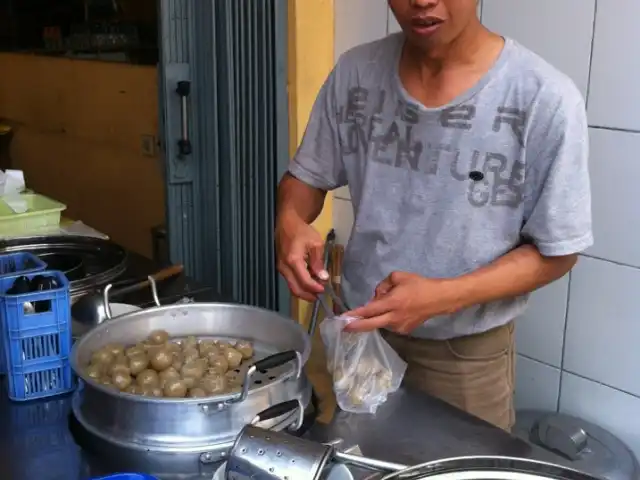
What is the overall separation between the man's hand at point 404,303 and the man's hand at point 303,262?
122 millimetres

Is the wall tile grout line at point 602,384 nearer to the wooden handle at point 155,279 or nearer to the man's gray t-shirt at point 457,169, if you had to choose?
the man's gray t-shirt at point 457,169

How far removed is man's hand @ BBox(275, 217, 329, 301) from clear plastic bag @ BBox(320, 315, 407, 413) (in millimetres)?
72

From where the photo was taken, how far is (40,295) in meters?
A: 1.12

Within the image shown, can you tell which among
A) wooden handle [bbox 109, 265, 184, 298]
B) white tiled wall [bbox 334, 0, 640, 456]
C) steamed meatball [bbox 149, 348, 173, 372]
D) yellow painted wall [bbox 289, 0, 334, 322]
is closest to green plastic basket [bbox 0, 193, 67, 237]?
wooden handle [bbox 109, 265, 184, 298]

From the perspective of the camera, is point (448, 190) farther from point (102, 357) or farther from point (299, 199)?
point (102, 357)

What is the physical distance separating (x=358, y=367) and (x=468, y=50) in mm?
529

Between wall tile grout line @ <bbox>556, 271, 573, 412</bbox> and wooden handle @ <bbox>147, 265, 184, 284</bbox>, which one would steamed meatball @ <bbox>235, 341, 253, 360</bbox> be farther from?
wall tile grout line @ <bbox>556, 271, 573, 412</bbox>

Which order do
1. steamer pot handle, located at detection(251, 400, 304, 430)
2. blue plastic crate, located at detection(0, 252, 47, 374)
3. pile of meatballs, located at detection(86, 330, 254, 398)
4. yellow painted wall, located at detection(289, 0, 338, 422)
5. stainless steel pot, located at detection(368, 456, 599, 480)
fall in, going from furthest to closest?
1. yellow painted wall, located at detection(289, 0, 338, 422)
2. blue plastic crate, located at detection(0, 252, 47, 374)
3. pile of meatballs, located at detection(86, 330, 254, 398)
4. steamer pot handle, located at detection(251, 400, 304, 430)
5. stainless steel pot, located at detection(368, 456, 599, 480)

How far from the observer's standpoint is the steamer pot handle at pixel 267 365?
937 mm

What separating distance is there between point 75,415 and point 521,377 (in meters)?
1.12

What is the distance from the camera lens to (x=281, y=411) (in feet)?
3.14

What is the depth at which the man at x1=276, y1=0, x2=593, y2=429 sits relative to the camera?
1153 millimetres

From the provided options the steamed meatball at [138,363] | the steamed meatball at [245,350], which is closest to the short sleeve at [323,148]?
the steamed meatball at [245,350]

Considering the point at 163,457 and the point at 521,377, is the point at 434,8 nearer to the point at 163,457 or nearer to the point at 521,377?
the point at 163,457
